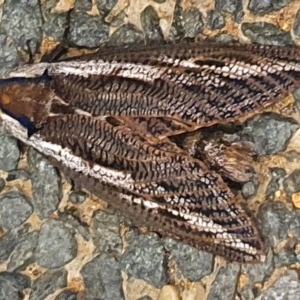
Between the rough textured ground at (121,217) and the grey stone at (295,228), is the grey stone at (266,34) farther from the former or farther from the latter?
the grey stone at (295,228)

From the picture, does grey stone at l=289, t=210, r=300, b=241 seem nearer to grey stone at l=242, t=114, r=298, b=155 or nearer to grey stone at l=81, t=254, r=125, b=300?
grey stone at l=242, t=114, r=298, b=155

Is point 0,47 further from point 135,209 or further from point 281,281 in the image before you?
point 281,281

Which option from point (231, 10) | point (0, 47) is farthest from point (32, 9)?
point (231, 10)

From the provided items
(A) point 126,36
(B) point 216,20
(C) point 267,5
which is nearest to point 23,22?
(A) point 126,36

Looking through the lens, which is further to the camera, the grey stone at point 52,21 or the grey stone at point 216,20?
the grey stone at point 52,21

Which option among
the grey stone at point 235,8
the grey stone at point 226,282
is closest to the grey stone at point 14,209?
the grey stone at point 226,282

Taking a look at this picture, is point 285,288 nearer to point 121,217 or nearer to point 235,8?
point 121,217
